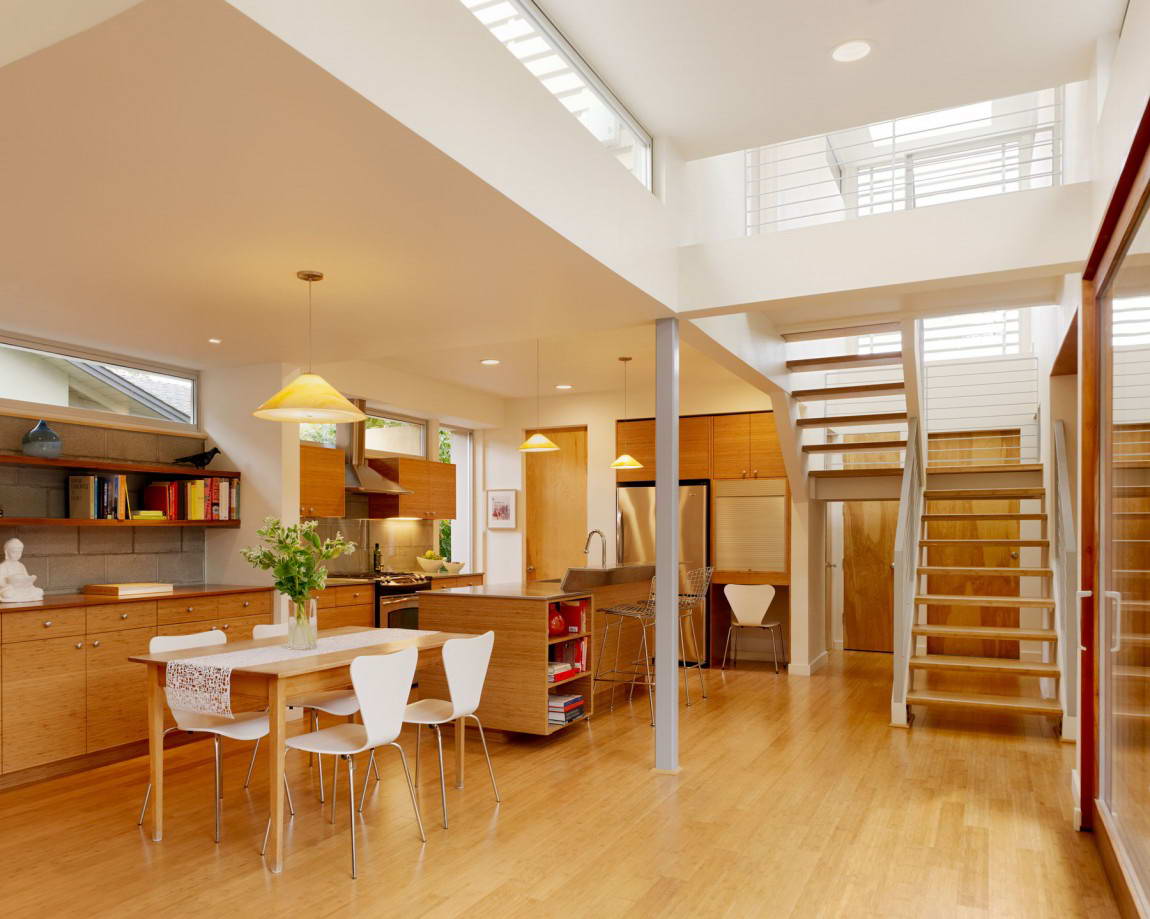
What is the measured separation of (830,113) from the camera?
162 inches

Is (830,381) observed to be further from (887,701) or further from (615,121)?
(615,121)

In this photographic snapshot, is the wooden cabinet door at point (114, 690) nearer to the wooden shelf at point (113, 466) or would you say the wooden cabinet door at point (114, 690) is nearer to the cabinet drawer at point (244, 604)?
the cabinet drawer at point (244, 604)

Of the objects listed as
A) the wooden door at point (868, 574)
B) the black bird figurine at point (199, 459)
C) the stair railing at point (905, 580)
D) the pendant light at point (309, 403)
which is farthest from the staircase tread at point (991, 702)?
the black bird figurine at point (199, 459)

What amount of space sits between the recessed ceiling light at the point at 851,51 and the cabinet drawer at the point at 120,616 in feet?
15.2

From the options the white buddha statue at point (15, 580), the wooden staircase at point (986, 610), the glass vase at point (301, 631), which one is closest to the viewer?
the glass vase at point (301, 631)

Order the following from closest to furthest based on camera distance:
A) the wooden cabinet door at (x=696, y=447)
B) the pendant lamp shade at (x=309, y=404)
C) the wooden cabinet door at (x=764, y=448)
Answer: the pendant lamp shade at (x=309, y=404)
the wooden cabinet door at (x=764, y=448)
the wooden cabinet door at (x=696, y=447)

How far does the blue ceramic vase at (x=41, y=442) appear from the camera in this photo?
15.7 ft

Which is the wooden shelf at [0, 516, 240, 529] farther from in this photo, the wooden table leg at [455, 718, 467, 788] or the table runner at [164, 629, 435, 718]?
the wooden table leg at [455, 718, 467, 788]

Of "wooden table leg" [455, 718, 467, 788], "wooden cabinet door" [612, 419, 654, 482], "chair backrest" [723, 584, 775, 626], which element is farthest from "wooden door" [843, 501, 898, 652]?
"wooden table leg" [455, 718, 467, 788]

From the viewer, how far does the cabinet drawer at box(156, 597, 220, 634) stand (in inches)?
199

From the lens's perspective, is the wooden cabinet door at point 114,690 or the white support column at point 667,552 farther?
the wooden cabinet door at point 114,690

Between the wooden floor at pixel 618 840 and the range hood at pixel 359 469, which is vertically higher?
the range hood at pixel 359 469

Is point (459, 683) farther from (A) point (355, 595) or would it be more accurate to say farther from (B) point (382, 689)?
(A) point (355, 595)

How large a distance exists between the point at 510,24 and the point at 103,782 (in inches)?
165
